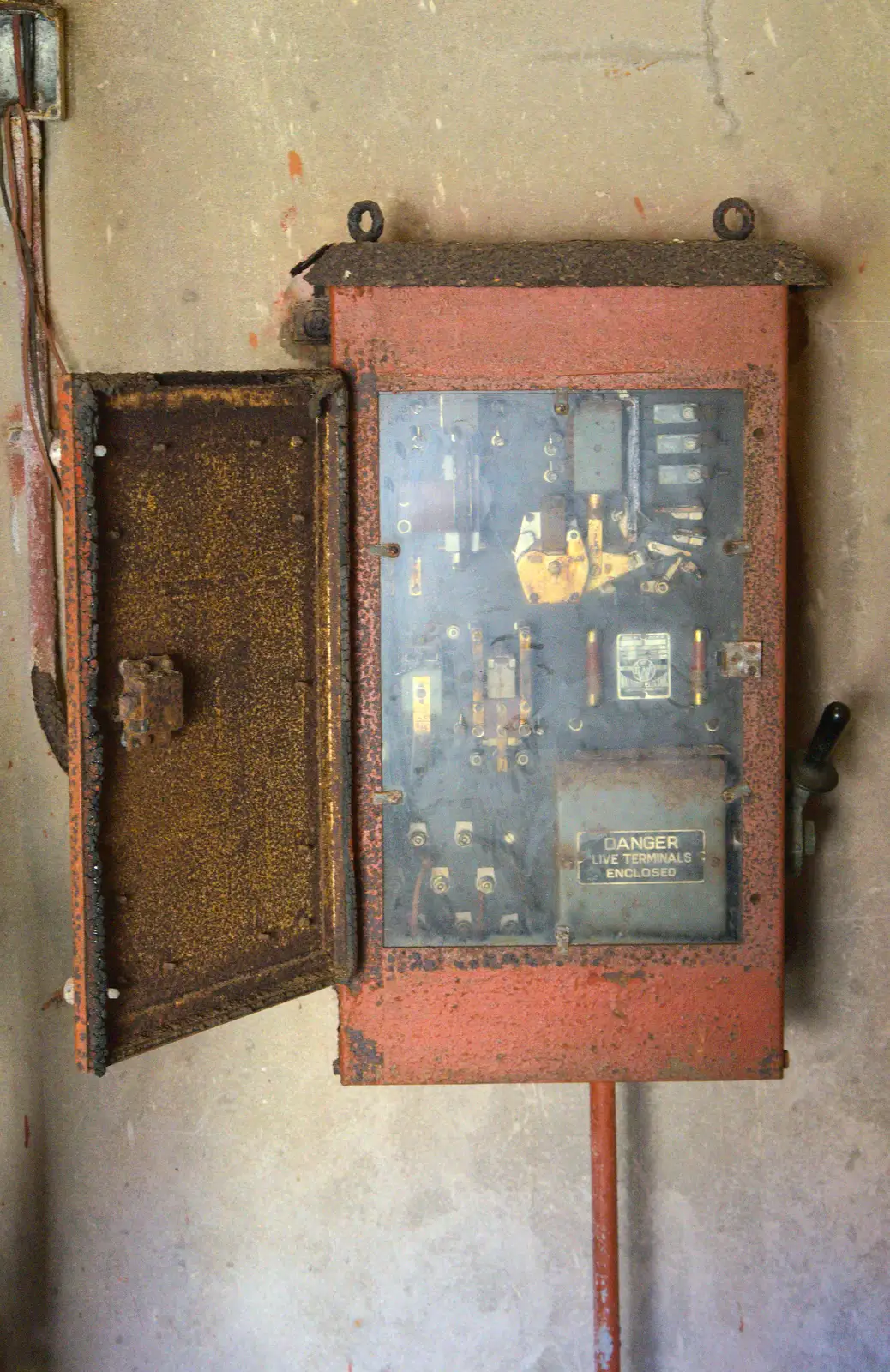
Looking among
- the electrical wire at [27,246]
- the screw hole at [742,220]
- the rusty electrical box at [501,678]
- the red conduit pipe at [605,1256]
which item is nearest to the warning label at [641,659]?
the rusty electrical box at [501,678]

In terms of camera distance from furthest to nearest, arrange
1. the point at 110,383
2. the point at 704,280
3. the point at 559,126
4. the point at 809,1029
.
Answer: the point at 809,1029, the point at 559,126, the point at 704,280, the point at 110,383

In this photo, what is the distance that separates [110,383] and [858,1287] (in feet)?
6.33

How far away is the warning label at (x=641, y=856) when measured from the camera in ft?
4.34

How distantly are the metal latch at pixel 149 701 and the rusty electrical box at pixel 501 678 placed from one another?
50mm

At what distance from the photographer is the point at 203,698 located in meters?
1.20

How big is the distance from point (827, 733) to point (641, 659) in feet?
1.03

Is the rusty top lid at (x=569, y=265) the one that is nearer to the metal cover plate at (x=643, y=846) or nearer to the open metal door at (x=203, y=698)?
the open metal door at (x=203, y=698)

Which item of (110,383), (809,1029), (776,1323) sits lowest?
(776,1323)

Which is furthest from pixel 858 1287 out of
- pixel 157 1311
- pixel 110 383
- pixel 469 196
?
pixel 469 196

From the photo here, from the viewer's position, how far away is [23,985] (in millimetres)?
1697

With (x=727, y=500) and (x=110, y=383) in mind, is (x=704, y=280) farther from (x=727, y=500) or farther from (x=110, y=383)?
(x=110, y=383)

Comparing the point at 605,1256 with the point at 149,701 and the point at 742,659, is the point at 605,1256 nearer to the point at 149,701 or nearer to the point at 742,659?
the point at 742,659

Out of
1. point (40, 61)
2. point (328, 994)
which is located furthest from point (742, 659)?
point (40, 61)

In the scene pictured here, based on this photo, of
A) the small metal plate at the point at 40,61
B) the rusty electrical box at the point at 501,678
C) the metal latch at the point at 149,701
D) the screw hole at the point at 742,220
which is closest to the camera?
the metal latch at the point at 149,701
